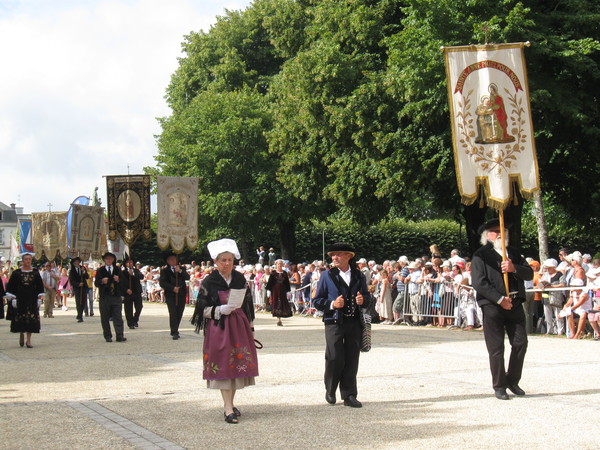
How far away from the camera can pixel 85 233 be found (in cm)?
3281

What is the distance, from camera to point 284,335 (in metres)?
A: 19.0

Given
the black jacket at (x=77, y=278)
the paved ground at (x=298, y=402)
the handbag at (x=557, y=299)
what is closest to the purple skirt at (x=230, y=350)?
the paved ground at (x=298, y=402)

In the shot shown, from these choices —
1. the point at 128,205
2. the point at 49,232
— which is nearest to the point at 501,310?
the point at 128,205

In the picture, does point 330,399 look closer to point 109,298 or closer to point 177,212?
point 109,298

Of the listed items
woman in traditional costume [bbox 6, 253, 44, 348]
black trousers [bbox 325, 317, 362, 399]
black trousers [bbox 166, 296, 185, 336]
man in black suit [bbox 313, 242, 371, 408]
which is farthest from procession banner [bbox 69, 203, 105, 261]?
black trousers [bbox 325, 317, 362, 399]

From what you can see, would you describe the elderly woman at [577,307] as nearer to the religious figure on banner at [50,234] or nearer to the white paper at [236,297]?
the white paper at [236,297]

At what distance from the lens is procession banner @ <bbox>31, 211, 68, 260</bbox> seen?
37.4 metres

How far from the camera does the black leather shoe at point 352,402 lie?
28.6 ft

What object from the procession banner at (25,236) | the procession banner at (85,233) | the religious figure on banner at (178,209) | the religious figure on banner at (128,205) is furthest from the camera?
the procession banner at (25,236)

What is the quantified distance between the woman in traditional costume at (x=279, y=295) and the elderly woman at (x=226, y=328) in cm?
1380

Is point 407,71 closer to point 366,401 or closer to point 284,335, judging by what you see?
point 284,335

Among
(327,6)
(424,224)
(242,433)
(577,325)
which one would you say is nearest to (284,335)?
(577,325)

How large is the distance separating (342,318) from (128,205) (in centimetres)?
1746

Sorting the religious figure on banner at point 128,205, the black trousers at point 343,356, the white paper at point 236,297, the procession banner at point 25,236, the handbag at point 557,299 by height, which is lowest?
the black trousers at point 343,356
